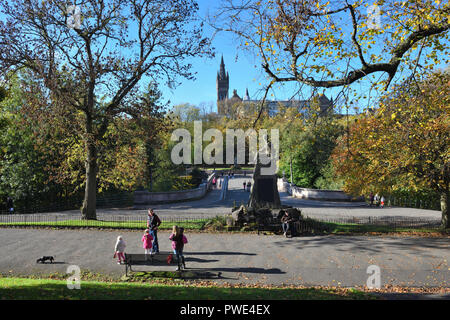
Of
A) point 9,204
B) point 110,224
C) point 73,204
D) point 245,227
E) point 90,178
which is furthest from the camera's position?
point 73,204

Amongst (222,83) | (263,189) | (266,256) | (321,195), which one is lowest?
(266,256)

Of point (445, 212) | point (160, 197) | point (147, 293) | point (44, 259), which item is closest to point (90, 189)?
point (44, 259)

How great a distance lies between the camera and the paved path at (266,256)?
1006 centimetres

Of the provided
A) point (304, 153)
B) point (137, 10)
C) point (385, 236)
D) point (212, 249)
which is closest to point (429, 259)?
point (385, 236)

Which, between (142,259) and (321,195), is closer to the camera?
(142,259)

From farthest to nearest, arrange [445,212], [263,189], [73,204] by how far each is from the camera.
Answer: [73,204] → [263,189] → [445,212]

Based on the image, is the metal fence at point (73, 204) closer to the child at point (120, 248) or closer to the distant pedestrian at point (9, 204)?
the distant pedestrian at point (9, 204)

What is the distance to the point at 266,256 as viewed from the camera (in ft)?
39.9

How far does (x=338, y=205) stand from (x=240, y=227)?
18049 millimetres

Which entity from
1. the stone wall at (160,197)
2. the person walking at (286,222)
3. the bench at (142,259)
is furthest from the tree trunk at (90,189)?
the stone wall at (160,197)

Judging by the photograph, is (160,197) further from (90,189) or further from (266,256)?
(266,256)

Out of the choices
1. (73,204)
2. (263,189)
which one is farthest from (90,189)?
(73,204)

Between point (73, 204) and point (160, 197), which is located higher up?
point (160, 197)

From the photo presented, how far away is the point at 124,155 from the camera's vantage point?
19.8m
